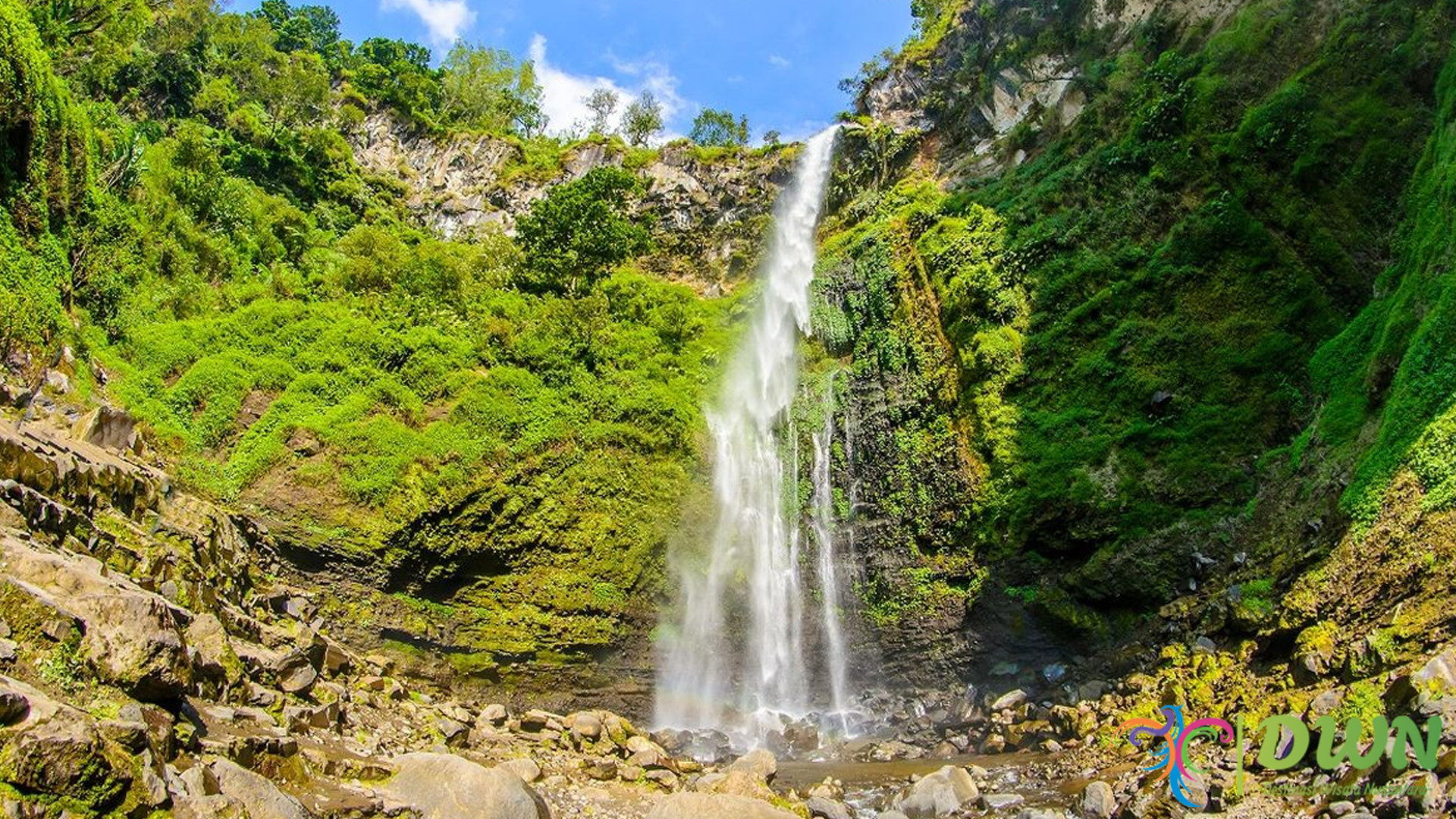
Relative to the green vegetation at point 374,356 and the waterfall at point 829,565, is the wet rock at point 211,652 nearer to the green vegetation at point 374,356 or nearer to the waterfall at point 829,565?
the green vegetation at point 374,356

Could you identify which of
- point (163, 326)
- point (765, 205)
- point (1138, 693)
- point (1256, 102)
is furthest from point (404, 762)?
point (765, 205)

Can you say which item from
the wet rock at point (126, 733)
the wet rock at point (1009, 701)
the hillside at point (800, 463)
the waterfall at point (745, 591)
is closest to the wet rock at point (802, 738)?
the hillside at point (800, 463)

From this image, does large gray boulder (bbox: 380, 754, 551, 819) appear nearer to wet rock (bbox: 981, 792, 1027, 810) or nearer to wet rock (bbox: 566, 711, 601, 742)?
wet rock (bbox: 566, 711, 601, 742)

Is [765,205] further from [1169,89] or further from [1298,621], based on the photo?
[1298,621]

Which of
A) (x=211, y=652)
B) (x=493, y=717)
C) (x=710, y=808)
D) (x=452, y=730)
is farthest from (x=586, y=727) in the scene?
(x=211, y=652)

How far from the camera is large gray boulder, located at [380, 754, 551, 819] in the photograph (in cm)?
829

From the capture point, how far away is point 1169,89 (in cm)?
2269

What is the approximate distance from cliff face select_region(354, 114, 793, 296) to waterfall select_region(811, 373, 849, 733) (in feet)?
46.4

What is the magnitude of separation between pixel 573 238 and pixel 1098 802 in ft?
82.0

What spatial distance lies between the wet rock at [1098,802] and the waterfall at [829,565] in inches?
294

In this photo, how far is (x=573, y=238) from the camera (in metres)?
30.5

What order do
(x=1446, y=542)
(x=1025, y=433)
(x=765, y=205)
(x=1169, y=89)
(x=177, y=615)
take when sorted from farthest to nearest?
(x=765, y=205) → (x=1169, y=89) → (x=1025, y=433) → (x=1446, y=542) → (x=177, y=615)

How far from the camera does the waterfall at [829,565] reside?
20.2 metres

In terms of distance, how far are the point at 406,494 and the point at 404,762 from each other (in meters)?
10.3
